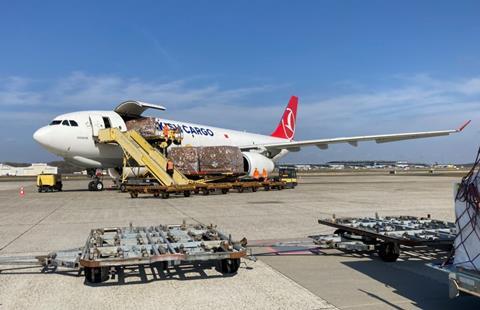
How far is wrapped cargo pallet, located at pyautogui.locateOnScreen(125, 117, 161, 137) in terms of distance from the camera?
25469 mm

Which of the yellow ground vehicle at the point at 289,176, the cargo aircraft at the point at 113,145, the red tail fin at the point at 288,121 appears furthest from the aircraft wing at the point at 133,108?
the red tail fin at the point at 288,121

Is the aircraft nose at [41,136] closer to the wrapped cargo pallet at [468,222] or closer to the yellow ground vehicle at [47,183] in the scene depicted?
the yellow ground vehicle at [47,183]

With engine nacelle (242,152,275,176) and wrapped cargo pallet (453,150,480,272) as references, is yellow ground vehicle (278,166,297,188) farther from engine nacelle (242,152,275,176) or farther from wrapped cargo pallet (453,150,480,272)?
wrapped cargo pallet (453,150,480,272)

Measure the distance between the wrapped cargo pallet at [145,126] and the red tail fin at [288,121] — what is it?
60.1 ft

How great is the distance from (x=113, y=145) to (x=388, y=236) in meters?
20.8

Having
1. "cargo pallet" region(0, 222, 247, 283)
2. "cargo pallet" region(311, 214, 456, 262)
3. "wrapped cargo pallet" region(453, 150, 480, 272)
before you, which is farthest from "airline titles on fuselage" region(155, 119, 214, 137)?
"wrapped cargo pallet" region(453, 150, 480, 272)

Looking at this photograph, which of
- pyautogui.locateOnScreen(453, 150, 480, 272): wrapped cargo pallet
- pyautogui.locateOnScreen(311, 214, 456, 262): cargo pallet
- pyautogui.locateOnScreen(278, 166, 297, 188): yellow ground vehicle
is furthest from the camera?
pyautogui.locateOnScreen(278, 166, 297, 188): yellow ground vehicle

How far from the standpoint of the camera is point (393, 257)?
6887 millimetres

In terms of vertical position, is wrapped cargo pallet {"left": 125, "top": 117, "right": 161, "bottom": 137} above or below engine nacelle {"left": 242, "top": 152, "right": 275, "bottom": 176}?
above

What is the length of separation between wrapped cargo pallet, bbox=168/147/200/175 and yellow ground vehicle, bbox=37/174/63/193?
8607mm

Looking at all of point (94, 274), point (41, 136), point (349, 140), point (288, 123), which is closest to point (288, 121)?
point (288, 123)

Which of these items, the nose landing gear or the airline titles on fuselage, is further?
the nose landing gear

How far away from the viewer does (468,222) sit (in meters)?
4.47

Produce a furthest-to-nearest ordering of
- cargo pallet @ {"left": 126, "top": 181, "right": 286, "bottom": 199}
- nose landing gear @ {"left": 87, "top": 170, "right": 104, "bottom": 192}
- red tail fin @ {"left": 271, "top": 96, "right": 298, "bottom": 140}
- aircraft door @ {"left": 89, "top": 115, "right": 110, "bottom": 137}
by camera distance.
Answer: red tail fin @ {"left": 271, "top": 96, "right": 298, "bottom": 140}, nose landing gear @ {"left": 87, "top": 170, "right": 104, "bottom": 192}, aircraft door @ {"left": 89, "top": 115, "right": 110, "bottom": 137}, cargo pallet @ {"left": 126, "top": 181, "right": 286, "bottom": 199}
